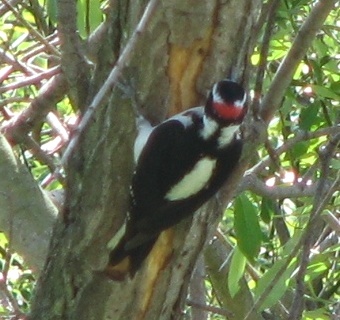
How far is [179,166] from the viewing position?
78.4 inches

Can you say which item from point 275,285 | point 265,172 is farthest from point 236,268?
point 265,172

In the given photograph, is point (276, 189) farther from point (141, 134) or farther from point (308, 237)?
point (141, 134)

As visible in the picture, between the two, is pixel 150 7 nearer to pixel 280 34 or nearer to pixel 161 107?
pixel 161 107

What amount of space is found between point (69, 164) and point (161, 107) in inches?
9.1

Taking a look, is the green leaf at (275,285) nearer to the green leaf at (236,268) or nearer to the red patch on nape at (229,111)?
the green leaf at (236,268)

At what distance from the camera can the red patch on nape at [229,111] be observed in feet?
6.16

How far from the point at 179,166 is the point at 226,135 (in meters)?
0.13

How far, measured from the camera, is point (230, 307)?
8.70 ft

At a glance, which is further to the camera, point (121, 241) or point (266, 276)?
point (266, 276)

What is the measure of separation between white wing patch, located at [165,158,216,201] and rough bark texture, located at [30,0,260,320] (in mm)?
61

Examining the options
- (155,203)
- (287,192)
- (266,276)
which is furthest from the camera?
(287,192)

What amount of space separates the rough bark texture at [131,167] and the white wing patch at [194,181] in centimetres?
6

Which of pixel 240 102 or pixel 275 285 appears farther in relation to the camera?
pixel 275 285

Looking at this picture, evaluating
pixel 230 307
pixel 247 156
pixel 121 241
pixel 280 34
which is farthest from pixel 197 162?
pixel 230 307
